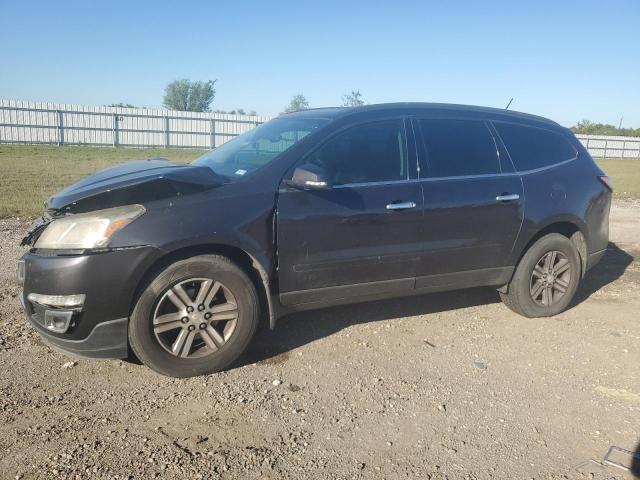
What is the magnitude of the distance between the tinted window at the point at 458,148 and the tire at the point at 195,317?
71.5 inches

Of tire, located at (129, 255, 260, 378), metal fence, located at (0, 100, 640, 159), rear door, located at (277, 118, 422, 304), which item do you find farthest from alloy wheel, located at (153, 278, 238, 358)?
metal fence, located at (0, 100, 640, 159)

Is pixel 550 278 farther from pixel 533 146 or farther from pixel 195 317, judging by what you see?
pixel 195 317

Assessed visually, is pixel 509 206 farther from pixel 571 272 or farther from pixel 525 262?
pixel 571 272

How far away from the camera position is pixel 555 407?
11.1 ft

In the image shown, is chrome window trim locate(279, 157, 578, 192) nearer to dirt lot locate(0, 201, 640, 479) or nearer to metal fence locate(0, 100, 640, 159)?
dirt lot locate(0, 201, 640, 479)

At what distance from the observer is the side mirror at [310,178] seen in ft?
11.8

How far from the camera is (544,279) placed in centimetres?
490

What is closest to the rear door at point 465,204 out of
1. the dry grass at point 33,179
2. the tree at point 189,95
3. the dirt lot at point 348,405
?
the dirt lot at point 348,405

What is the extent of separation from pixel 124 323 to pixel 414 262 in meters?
2.15

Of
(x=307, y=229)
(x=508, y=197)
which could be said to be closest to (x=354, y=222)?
(x=307, y=229)

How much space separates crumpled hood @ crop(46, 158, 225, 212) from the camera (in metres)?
3.33

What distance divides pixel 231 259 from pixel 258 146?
1.11m

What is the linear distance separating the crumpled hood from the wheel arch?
0.37 metres

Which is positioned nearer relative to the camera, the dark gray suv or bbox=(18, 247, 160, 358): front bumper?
bbox=(18, 247, 160, 358): front bumper
